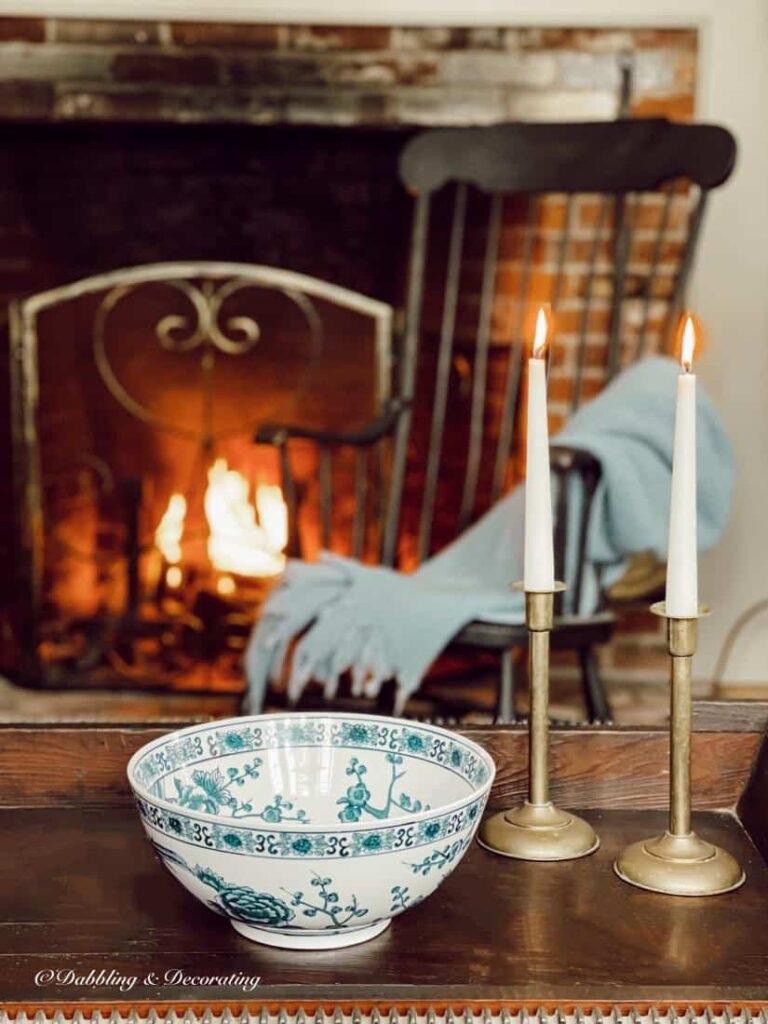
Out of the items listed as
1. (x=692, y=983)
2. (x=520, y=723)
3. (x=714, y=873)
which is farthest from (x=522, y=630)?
(x=692, y=983)

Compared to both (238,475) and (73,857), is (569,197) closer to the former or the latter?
(238,475)

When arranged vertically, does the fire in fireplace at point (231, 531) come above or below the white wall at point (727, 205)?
below

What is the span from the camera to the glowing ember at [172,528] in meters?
2.74

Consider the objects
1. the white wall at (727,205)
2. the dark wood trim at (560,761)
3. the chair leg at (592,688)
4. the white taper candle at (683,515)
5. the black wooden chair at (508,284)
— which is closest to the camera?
the white taper candle at (683,515)

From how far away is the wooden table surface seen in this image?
2.47 ft

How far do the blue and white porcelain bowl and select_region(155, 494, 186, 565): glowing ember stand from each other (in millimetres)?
1788

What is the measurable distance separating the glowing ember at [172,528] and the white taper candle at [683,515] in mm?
1944

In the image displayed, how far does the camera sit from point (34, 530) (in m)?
2.70

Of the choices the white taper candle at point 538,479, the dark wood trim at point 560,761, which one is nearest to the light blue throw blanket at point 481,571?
the dark wood trim at point 560,761

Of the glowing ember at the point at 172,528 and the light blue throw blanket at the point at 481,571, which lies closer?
the light blue throw blanket at the point at 481,571

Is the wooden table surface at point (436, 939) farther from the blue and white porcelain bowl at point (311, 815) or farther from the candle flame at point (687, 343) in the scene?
the candle flame at point (687, 343)

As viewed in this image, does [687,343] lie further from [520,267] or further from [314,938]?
[520,267]

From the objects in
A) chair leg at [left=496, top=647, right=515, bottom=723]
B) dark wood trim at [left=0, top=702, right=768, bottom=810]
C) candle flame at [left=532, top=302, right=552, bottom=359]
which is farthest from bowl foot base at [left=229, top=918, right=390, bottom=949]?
chair leg at [left=496, top=647, right=515, bottom=723]

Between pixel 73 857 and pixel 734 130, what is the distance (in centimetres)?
209
